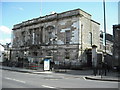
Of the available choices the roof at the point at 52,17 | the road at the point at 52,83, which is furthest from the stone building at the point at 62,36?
the road at the point at 52,83

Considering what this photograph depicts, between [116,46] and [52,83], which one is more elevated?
[116,46]

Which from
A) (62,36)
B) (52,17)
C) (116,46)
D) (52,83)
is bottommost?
(52,83)

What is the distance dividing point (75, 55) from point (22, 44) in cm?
1815

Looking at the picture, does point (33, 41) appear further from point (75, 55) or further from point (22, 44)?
point (75, 55)

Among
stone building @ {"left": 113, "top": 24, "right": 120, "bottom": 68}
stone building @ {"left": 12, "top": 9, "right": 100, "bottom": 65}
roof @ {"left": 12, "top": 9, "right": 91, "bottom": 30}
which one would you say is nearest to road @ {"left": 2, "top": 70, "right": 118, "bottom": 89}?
stone building @ {"left": 113, "top": 24, "right": 120, "bottom": 68}

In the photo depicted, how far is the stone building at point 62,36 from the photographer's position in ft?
80.8

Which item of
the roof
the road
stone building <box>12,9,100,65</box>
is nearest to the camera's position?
the road

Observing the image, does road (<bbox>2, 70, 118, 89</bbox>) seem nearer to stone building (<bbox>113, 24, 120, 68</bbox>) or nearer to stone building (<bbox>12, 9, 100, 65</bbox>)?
stone building (<bbox>113, 24, 120, 68</bbox>)

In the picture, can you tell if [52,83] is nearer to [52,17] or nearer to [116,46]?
[116,46]

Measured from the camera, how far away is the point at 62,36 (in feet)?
87.5

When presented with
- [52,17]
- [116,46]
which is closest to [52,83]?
[116,46]

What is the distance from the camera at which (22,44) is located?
35844 millimetres

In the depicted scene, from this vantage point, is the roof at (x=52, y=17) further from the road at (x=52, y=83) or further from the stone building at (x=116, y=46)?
the road at (x=52, y=83)

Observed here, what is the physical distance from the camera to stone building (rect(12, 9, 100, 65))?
80.8ft
